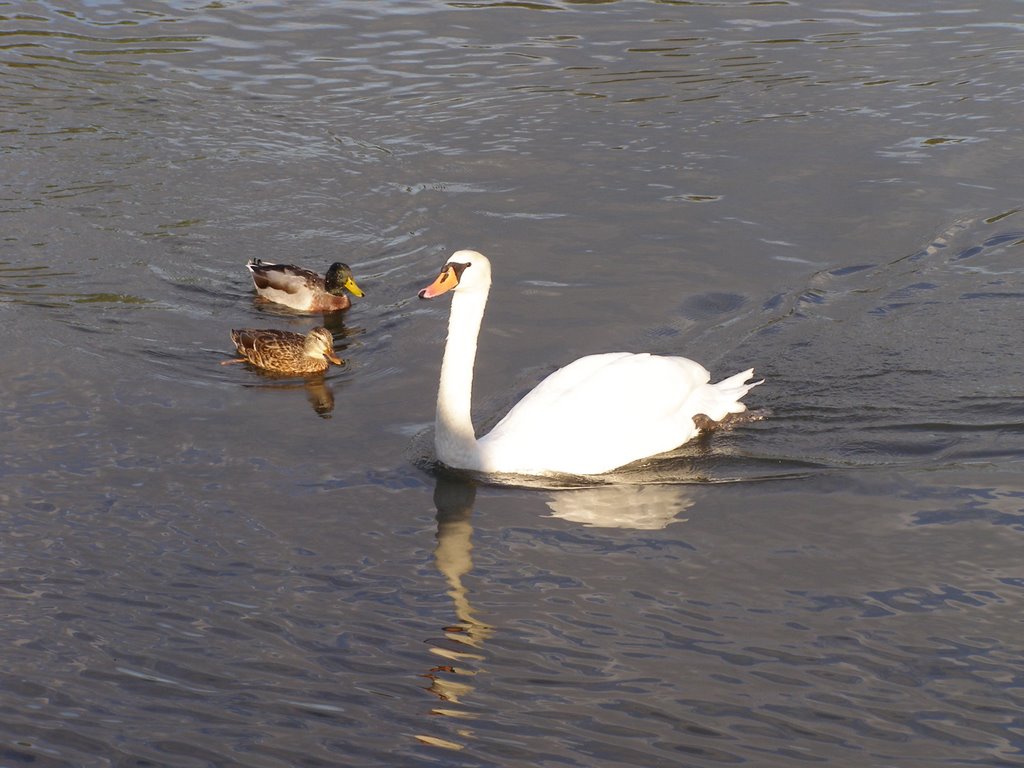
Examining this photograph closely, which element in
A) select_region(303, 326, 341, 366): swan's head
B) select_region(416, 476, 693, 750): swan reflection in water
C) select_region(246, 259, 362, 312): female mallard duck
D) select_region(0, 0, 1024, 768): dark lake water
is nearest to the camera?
select_region(0, 0, 1024, 768): dark lake water

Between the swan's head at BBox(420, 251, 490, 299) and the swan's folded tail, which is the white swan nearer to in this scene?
the swan's head at BBox(420, 251, 490, 299)

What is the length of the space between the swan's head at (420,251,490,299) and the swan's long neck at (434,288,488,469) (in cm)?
6

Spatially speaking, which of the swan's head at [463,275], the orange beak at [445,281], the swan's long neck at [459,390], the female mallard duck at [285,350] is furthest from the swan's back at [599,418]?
the female mallard duck at [285,350]

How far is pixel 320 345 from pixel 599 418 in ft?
9.63

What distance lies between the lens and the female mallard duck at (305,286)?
40.0 feet

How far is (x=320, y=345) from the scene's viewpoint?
36.4 feet

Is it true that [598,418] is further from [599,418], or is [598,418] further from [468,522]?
[468,522]

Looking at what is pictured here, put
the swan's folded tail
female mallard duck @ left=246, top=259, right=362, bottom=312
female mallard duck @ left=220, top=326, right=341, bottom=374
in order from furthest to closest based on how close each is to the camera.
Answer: female mallard duck @ left=246, top=259, right=362, bottom=312
female mallard duck @ left=220, top=326, right=341, bottom=374
the swan's folded tail

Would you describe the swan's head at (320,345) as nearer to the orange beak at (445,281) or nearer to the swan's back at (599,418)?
the swan's back at (599,418)

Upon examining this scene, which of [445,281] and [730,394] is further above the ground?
[445,281]

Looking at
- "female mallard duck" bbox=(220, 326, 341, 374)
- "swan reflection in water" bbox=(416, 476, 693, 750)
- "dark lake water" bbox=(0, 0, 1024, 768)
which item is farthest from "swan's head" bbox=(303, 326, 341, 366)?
"swan reflection in water" bbox=(416, 476, 693, 750)

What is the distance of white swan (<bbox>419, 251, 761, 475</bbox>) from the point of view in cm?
894

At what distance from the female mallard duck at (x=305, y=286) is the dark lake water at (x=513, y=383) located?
20cm

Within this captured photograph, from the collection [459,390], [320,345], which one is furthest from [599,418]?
[320,345]
